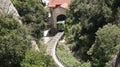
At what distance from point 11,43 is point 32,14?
2268cm

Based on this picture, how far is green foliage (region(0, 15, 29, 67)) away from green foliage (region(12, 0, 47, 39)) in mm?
16639

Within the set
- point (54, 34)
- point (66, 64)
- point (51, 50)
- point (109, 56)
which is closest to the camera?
point (109, 56)

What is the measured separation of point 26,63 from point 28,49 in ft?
5.64

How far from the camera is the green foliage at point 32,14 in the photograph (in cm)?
6034

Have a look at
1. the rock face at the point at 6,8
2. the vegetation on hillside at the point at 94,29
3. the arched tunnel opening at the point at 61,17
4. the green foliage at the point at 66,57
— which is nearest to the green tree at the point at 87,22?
the vegetation on hillside at the point at 94,29

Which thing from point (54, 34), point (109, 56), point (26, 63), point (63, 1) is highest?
point (63, 1)

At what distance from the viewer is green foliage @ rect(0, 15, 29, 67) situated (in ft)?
130

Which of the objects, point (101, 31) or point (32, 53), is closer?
point (32, 53)

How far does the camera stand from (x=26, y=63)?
41812 millimetres

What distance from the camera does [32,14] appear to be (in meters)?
62.1

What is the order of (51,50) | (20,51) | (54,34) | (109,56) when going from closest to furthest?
(20,51) < (109,56) < (51,50) < (54,34)

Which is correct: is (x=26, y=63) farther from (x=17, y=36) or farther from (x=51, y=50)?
(x=51, y=50)

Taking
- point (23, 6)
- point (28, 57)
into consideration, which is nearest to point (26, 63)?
point (28, 57)

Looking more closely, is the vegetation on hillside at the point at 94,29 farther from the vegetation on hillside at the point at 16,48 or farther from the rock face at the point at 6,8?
the rock face at the point at 6,8
